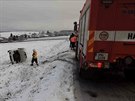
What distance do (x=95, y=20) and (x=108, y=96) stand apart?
2.73 metres

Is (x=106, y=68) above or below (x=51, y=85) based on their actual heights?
above

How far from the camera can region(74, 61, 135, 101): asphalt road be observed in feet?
30.3

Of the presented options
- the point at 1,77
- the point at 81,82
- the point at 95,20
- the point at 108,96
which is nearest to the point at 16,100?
the point at 81,82

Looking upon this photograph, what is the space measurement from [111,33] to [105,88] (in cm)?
266

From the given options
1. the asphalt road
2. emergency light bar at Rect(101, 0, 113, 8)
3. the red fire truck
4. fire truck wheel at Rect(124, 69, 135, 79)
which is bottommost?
the asphalt road

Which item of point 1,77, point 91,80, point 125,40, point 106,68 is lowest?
point 1,77

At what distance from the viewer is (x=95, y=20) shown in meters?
9.04

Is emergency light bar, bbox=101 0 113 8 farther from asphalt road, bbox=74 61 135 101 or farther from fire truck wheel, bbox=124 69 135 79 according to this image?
fire truck wheel, bbox=124 69 135 79

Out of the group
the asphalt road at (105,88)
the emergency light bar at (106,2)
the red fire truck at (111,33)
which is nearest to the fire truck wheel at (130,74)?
the asphalt road at (105,88)

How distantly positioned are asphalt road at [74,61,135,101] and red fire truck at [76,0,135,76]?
108 centimetres

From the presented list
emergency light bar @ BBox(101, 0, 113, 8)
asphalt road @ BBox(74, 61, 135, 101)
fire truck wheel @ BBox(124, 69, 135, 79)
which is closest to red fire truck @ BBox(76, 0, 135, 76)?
emergency light bar @ BBox(101, 0, 113, 8)

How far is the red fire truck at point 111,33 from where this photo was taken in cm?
895

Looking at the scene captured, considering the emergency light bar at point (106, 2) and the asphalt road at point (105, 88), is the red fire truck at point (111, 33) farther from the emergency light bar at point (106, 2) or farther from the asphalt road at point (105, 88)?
the asphalt road at point (105, 88)

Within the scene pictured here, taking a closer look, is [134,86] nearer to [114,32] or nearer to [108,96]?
[108,96]
